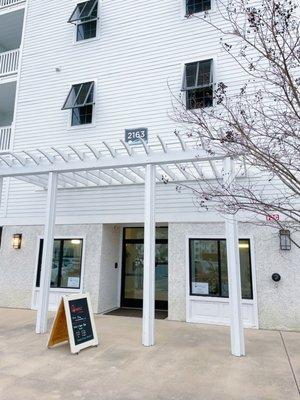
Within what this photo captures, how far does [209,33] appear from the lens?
8.76 m

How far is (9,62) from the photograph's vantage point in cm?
1163

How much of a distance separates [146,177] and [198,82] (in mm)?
3599

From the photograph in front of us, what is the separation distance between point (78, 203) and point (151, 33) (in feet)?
17.9

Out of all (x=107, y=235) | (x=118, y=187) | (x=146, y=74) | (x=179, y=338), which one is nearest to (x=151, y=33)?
(x=146, y=74)

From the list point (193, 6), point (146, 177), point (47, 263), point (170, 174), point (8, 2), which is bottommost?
point (47, 263)

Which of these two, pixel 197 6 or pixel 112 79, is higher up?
pixel 197 6

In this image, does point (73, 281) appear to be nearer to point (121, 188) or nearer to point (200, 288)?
point (121, 188)

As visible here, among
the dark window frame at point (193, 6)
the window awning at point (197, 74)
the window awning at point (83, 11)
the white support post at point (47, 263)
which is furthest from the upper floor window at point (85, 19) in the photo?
the white support post at point (47, 263)

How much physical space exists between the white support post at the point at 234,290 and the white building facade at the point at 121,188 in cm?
197

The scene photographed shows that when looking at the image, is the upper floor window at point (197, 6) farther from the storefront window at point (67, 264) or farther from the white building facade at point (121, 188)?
the storefront window at point (67, 264)

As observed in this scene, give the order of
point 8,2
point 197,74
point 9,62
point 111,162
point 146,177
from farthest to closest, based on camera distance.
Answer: point 8,2
point 9,62
point 197,74
point 111,162
point 146,177

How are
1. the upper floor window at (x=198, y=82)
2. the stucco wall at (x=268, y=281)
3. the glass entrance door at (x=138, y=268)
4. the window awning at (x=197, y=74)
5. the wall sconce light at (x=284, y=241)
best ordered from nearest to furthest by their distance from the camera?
the stucco wall at (x=268, y=281) < the wall sconce light at (x=284, y=241) < the upper floor window at (x=198, y=82) < the window awning at (x=197, y=74) < the glass entrance door at (x=138, y=268)

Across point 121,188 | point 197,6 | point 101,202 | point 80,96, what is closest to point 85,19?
point 80,96

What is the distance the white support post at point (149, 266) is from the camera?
5680 millimetres
